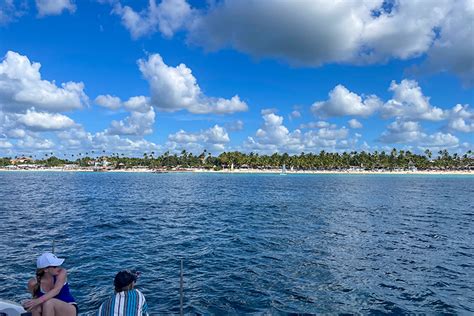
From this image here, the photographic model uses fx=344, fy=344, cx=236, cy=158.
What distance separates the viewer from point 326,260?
24750 millimetres

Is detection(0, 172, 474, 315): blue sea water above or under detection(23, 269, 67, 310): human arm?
under

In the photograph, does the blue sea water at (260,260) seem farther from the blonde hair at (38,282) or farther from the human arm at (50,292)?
the human arm at (50,292)

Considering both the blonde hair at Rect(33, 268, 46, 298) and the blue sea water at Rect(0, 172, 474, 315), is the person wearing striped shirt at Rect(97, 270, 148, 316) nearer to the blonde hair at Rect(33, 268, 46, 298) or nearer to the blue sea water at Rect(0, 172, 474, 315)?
the blonde hair at Rect(33, 268, 46, 298)

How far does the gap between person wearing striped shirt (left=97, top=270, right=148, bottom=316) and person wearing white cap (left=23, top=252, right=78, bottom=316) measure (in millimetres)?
1012

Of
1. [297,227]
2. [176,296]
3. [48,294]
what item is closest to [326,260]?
[176,296]

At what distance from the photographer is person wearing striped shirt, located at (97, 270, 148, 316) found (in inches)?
326

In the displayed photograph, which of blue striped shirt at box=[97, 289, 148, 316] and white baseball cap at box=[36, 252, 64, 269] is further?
white baseball cap at box=[36, 252, 64, 269]

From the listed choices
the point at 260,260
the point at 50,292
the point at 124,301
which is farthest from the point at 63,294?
the point at 260,260

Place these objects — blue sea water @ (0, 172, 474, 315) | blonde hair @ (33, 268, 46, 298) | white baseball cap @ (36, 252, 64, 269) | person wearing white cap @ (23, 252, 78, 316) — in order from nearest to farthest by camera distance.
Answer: person wearing white cap @ (23, 252, 78, 316) < white baseball cap @ (36, 252, 64, 269) < blonde hair @ (33, 268, 46, 298) < blue sea water @ (0, 172, 474, 315)

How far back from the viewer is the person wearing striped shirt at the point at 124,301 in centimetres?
828

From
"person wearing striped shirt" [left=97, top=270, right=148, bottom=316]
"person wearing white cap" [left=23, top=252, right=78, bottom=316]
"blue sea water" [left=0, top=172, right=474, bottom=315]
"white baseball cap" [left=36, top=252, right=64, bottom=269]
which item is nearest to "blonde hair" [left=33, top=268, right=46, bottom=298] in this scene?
"person wearing white cap" [left=23, top=252, right=78, bottom=316]

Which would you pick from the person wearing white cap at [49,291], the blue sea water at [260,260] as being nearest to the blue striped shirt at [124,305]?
the person wearing white cap at [49,291]

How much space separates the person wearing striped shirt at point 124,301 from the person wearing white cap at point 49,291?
1.01 m

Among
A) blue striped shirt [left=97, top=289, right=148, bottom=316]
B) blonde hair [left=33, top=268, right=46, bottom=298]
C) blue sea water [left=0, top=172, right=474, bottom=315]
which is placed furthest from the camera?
blue sea water [left=0, top=172, right=474, bottom=315]
